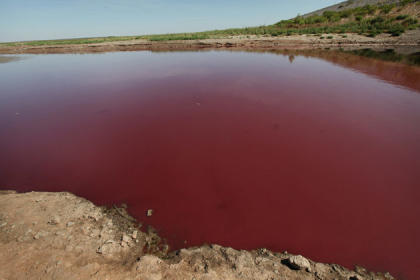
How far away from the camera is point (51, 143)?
621cm

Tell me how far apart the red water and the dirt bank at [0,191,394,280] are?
0.35m

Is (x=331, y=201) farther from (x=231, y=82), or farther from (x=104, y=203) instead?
(x=231, y=82)

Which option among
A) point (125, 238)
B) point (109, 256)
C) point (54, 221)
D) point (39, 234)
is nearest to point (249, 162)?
point (125, 238)

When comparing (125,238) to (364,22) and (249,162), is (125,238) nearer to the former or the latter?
(249,162)

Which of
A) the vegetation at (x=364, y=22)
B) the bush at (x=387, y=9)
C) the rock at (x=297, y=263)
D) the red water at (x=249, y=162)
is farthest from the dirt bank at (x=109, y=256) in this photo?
the bush at (x=387, y=9)

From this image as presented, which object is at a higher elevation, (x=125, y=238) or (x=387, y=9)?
(x=387, y=9)

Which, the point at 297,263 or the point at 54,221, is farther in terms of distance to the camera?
the point at 54,221

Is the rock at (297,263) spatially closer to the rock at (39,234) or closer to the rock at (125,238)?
the rock at (125,238)

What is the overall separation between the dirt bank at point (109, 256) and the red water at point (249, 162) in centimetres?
35

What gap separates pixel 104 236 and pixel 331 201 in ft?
14.9

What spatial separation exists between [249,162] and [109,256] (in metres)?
3.68

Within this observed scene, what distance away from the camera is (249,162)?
5.10 meters

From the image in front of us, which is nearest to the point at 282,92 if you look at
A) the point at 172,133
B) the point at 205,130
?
the point at 205,130

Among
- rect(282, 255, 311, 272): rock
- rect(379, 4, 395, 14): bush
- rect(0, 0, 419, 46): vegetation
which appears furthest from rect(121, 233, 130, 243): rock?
rect(379, 4, 395, 14): bush
